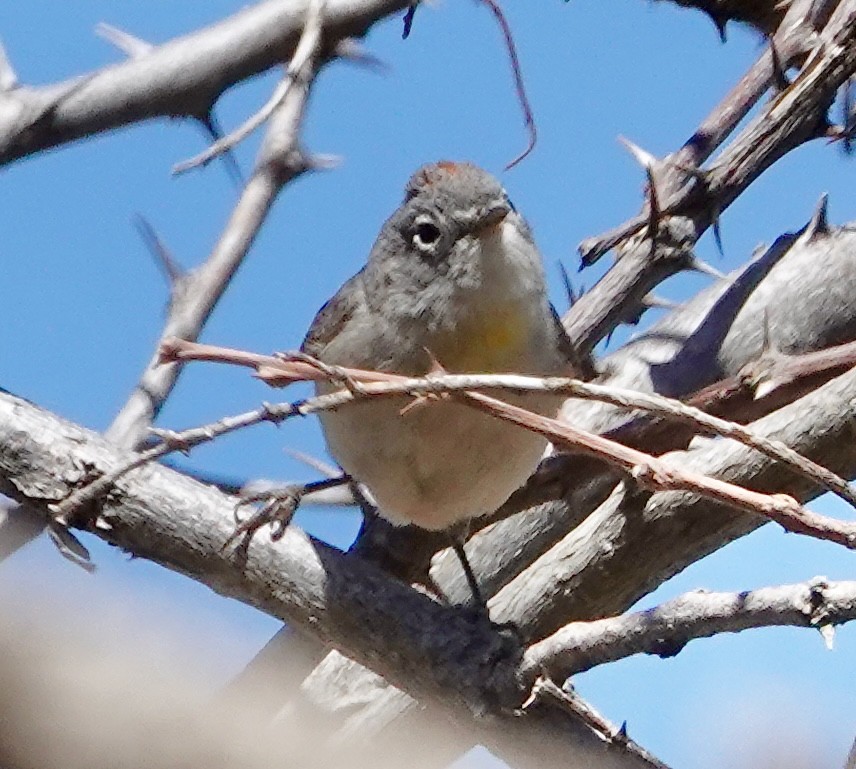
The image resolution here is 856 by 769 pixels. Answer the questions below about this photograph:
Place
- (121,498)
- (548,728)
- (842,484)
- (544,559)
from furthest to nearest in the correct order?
(544,559) < (121,498) < (548,728) < (842,484)

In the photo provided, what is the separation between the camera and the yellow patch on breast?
7.15ft

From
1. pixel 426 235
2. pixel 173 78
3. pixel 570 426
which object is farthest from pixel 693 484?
pixel 173 78

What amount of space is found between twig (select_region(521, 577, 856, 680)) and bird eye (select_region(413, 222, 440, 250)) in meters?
1.08

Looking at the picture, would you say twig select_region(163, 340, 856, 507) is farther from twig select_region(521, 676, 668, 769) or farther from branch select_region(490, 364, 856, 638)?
branch select_region(490, 364, 856, 638)

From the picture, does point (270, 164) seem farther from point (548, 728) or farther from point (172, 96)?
point (548, 728)

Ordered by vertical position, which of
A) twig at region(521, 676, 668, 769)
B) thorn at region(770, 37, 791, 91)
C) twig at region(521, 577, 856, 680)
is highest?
thorn at region(770, 37, 791, 91)

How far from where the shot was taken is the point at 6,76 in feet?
8.23

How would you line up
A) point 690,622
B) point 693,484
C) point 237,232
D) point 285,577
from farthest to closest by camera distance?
point 237,232 < point 285,577 < point 690,622 < point 693,484

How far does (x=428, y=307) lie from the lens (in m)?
2.27

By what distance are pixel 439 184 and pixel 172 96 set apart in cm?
64

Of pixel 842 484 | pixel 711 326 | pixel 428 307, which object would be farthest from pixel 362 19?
pixel 842 484

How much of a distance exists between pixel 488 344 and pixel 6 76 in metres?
1.23

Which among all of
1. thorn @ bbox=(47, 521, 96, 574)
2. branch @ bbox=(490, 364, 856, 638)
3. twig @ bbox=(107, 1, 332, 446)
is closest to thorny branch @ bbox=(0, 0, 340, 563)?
twig @ bbox=(107, 1, 332, 446)

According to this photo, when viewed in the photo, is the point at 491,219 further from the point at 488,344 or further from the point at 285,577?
the point at 285,577
